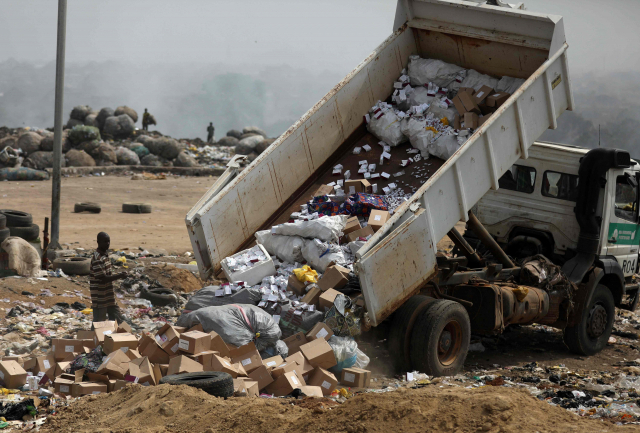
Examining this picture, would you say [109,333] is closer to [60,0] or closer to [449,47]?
[449,47]

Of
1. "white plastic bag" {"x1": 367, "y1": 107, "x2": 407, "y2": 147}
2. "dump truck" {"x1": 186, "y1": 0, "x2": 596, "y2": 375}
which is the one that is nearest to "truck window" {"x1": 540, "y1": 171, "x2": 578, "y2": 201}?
"dump truck" {"x1": 186, "y1": 0, "x2": 596, "y2": 375}

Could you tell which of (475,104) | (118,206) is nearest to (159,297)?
(475,104)

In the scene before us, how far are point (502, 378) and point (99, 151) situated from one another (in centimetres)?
2230

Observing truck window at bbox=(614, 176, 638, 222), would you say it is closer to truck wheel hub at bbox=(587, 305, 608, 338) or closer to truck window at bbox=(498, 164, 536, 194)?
truck window at bbox=(498, 164, 536, 194)

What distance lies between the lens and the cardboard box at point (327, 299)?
5391 millimetres

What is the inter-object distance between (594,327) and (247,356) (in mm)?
4481

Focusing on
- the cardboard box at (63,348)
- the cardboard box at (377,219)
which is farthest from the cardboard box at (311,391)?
the cardboard box at (63,348)

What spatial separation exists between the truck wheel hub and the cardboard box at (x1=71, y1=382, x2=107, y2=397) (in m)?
5.41

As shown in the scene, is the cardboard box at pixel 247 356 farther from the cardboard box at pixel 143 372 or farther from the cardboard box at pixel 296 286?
the cardboard box at pixel 296 286

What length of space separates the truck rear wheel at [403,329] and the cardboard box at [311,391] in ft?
3.08

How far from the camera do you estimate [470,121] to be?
23.0 feet

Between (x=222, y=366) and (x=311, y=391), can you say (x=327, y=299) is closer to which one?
(x=311, y=391)

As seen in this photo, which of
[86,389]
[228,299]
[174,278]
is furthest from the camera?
[174,278]

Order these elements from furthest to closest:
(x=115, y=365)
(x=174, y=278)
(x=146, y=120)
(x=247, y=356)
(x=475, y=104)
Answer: (x=146, y=120) → (x=174, y=278) → (x=475, y=104) → (x=247, y=356) → (x=115, y=365)
